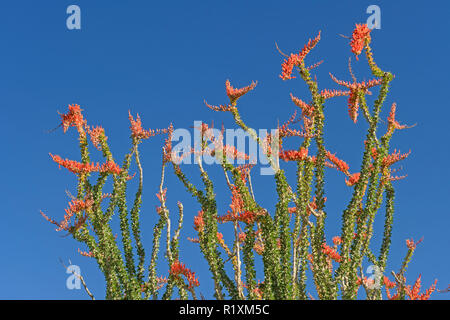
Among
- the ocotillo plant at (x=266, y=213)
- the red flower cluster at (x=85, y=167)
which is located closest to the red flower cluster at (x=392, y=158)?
the ocotillo plant at (x=266, y=213)

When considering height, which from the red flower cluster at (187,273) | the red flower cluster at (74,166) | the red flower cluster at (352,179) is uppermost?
the red flower cluster at (74,166)

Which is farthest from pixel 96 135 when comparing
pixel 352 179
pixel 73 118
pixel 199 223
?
pixel 352 179

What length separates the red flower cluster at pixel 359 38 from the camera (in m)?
9.16

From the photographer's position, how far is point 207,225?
29.0ft

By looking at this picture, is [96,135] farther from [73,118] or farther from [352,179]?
[352,179]

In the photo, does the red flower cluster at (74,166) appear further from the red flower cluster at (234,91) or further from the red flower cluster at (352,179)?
the red flower cluster at (352,179)

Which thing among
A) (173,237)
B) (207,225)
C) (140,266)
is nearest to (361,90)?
(207,225)

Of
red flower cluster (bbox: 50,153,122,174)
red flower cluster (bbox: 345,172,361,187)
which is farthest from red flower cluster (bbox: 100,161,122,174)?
red flower cluster (bbox: 345,172,361,187)

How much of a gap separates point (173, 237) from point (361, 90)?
13.4 ft

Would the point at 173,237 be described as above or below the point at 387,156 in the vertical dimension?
below

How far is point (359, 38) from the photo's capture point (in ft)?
30.1
